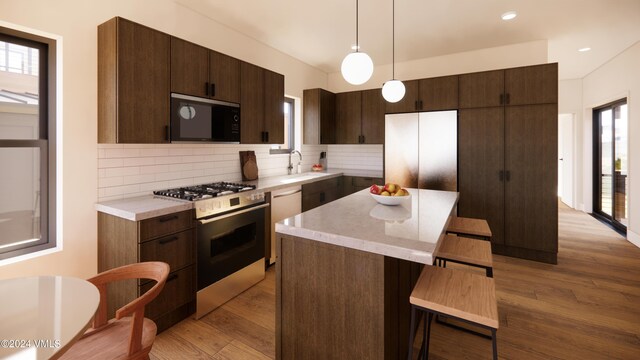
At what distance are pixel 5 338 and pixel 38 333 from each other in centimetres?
8

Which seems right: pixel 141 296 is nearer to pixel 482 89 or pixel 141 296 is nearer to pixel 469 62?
pixel 482 89

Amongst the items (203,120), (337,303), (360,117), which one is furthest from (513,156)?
(203,120)

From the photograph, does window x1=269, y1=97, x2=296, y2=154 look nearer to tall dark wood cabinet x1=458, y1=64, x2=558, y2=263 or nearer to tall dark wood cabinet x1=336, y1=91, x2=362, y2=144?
tall dark wood cabinet x1=336, y1=91, x2=362, y2=144

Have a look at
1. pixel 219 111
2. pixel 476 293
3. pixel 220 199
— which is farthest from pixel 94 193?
pixel 476 293

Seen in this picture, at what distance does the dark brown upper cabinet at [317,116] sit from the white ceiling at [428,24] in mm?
604

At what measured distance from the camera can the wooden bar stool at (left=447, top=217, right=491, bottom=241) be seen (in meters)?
2.39

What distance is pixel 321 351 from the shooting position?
1650mm

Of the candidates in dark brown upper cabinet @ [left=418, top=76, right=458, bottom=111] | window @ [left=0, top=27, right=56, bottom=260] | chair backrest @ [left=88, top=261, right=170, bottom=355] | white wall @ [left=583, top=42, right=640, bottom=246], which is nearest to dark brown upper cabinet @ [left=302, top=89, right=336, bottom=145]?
dark brown upper cabinet @ [left=418, top=76, right=458, bottom=111]

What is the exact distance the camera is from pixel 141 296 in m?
1.30

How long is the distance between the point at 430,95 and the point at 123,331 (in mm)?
4174

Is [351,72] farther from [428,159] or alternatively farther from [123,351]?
[428,159]

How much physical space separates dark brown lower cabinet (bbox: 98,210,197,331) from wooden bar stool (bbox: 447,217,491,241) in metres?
2.16

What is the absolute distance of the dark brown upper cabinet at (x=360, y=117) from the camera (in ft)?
15.5

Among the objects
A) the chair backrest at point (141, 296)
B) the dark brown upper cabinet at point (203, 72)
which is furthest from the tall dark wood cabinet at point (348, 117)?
the chair backrest at point (141, 296)
